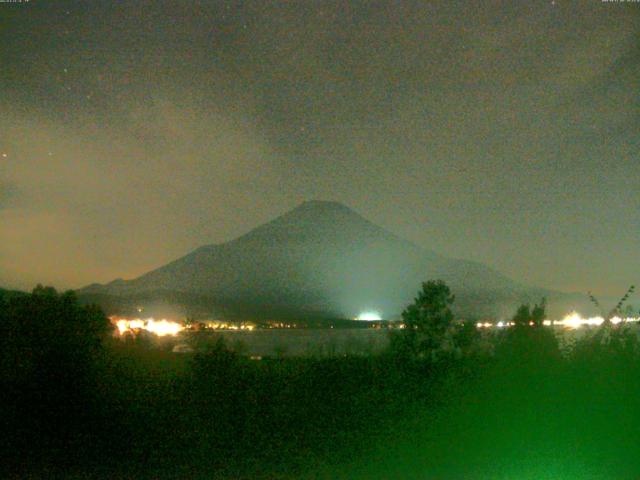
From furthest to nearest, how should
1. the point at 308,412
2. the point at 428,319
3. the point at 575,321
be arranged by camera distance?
the point at 428,319 → the point at 575,321 → the point at 308,412

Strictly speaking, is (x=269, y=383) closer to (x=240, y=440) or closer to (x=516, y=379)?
(x=240, y=440)

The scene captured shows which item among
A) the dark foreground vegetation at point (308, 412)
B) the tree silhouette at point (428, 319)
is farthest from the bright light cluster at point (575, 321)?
the tree silhouette at point (428, 319)

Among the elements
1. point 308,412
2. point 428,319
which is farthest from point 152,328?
point 308,412

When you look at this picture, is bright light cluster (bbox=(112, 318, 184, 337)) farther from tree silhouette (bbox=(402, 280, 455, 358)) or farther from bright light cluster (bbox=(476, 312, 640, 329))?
bright light cluster (bbox=(476, 312, 640, 329))

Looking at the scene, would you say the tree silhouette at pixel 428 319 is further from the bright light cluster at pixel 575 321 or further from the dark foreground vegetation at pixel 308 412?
the dark foreground vegetation at pixel 308 412

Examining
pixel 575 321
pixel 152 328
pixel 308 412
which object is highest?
pixel 575 321

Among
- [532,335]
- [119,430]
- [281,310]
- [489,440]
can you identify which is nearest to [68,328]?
[119,430]

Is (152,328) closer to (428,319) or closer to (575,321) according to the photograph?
(428,319)

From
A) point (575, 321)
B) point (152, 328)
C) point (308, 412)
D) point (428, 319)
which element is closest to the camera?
point (308, 412)

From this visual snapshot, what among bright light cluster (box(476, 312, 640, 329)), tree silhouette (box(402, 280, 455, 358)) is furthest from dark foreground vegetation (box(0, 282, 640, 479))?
tree silhouette (box(402, 280, 455, 358))
